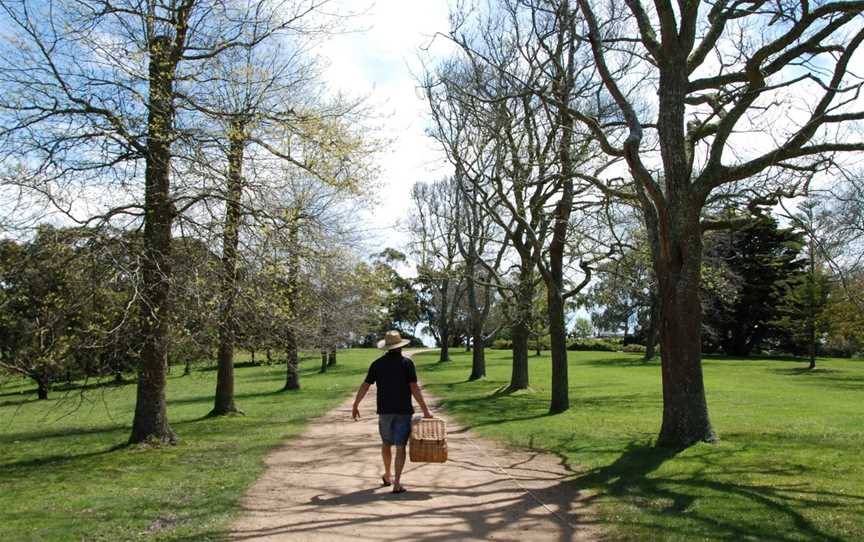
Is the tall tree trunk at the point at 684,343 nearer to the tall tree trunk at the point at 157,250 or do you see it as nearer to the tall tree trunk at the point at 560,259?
the tall tree trunk at the point at 560,259

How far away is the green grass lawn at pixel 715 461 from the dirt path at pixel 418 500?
499 mm

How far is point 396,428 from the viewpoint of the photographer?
316 inches

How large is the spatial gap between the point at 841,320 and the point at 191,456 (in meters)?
29.6

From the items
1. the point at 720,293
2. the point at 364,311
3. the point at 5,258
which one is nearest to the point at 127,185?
the point at 5,258

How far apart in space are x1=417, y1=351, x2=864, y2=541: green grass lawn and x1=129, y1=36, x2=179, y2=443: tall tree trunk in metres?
6.43

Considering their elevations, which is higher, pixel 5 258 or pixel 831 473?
pixel 5 258

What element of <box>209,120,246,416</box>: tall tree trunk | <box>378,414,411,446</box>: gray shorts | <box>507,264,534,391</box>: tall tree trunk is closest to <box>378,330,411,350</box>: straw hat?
<box>378,414,411,446</box>: gray shorts

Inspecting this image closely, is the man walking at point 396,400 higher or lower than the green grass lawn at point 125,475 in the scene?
higher

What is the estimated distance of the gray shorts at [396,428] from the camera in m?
8.01

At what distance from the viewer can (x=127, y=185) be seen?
Answer: 37.6 feet

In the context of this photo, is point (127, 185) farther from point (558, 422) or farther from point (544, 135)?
point (544, 135)

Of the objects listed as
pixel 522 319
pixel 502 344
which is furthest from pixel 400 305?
pixel 522 319

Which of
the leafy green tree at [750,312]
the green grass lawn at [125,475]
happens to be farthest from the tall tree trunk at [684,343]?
the leafy green tree at [750,312]

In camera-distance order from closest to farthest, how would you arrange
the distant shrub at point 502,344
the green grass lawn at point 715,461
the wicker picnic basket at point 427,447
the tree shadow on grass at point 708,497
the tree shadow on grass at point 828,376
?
the tree shadow on grass at point 708,497 → the green grass lawn at point 715,461 → the wicker picnic basket at point 427,447 → the tree shadow on grass at point 828,376 → the distant shrub at point 502,344
